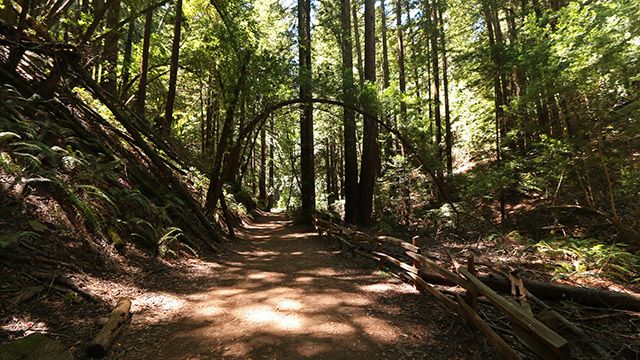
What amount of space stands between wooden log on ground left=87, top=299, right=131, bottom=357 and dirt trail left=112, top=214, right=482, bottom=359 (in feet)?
0.42

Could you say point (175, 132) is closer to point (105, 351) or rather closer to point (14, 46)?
point (14, 46)

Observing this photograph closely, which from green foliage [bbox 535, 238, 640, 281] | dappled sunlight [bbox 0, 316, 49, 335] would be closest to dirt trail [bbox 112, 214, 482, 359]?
dappled sunlight [bbox 0, 316, 49, 335]

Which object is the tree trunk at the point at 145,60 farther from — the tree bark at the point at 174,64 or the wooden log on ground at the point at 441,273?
the wooden log on ground at the point at 441,273

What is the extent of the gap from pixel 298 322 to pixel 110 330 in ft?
7.04

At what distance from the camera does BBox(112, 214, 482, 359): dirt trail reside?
3.62 metres

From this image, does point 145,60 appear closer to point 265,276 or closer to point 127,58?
point 127,58

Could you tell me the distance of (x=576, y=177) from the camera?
9.66m

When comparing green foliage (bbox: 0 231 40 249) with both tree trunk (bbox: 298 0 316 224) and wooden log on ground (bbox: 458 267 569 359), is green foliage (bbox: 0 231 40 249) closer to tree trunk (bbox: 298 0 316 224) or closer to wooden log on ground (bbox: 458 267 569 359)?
wooden log on ground (bbox: 458 267 569 359)

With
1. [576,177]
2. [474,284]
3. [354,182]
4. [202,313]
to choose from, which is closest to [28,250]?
[202,313]

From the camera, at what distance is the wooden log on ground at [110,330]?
322 cm

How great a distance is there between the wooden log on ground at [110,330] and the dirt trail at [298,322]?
127 mm

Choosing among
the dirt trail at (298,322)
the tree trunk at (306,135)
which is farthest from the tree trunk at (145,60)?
the dirt trail at (298,322)

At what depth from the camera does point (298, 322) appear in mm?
4289

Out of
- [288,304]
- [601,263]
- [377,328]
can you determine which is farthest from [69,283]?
[601,263]
